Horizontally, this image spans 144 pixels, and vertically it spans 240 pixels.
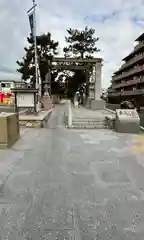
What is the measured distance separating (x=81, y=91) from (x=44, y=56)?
10069mm

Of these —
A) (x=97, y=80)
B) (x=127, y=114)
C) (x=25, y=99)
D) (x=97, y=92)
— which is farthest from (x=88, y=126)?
(x=97, y=80)

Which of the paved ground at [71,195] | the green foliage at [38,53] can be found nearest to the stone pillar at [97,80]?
the green foliage at [38,53]

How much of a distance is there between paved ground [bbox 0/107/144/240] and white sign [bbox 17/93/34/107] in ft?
24.6

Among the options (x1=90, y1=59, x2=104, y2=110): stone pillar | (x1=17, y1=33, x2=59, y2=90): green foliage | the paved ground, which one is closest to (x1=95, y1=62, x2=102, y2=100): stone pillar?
(x1=90, y1=59, x2=104, y2=110): stone pillar

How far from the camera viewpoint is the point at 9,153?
25.8 ft

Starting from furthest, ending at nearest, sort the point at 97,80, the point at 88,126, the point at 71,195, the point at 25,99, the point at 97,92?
the point at 97,80
the point at 97,92
the point at 25,99
the point at 88,126
the point at 71,195

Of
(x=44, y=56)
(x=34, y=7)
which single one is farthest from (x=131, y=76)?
(x=34, y=7)

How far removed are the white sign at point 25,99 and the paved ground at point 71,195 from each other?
7.51m

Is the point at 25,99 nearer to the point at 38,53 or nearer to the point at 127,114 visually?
the point at 127,114

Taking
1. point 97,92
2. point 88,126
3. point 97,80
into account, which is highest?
point 97,80

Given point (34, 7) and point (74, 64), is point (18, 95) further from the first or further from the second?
point (74, 64)

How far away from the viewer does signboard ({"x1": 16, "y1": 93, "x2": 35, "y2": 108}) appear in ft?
50.9

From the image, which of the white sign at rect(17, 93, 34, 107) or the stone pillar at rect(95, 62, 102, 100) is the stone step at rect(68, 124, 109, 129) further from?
the stone pillar at rect(95, 62, 102, 100)

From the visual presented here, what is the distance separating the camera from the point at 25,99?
51.2 ft
